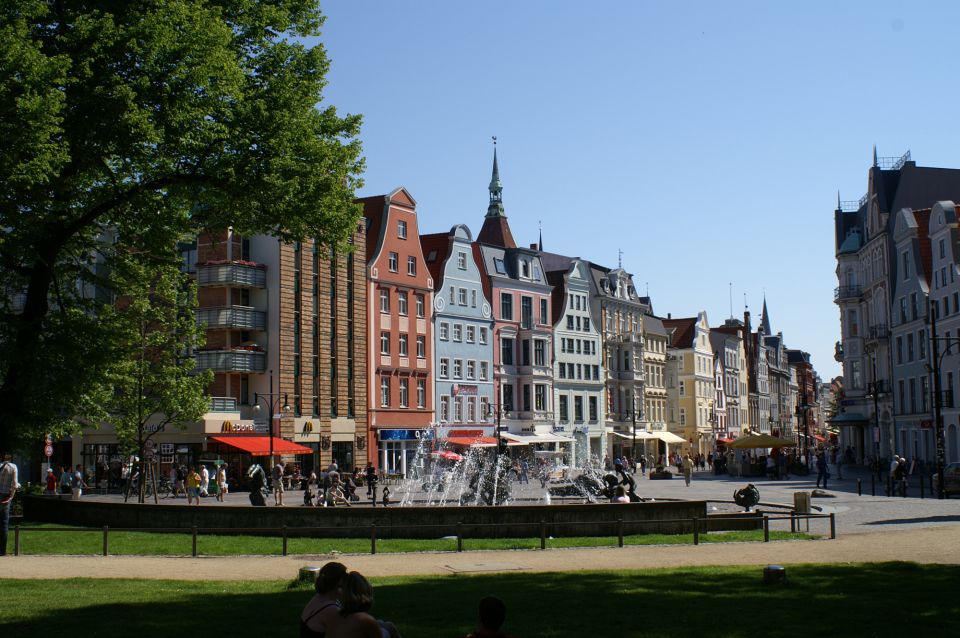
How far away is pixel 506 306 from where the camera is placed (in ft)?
278

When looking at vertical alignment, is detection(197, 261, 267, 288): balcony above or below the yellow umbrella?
above

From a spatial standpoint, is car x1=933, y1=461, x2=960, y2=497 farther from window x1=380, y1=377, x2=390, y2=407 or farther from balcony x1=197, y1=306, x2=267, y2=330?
window x1=380, y1=377, x2=390, y2=407

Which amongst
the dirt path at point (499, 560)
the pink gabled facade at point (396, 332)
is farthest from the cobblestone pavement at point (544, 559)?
the pink gabled facade at point (396, 332)

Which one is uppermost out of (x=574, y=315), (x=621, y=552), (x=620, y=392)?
(x=574, y=315)

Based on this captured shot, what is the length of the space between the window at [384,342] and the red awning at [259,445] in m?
12.9

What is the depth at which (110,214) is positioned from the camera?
28.0m

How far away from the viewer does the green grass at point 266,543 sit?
22.8 metres

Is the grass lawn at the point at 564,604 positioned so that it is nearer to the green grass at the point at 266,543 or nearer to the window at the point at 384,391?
the green grass at the point at 266,543

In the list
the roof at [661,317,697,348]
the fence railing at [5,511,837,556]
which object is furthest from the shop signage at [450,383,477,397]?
the fence railing at [5,511,837,556]

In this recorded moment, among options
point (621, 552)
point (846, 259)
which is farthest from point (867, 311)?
point (621, 552)

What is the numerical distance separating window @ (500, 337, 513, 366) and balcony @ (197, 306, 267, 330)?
28.3 metres

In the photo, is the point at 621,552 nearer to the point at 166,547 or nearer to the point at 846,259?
the point at 166,547

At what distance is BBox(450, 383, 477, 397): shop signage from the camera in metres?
77.2

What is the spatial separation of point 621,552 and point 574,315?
69.9 metres
